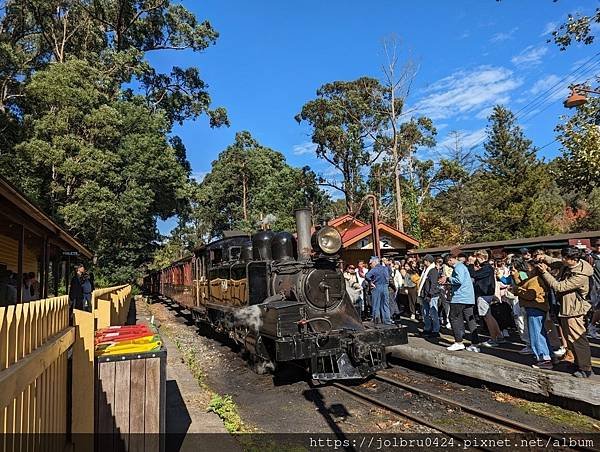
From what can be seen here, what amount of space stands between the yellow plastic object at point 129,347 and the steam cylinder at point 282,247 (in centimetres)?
448

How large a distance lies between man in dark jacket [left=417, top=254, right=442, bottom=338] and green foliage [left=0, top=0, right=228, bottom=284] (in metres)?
12.7

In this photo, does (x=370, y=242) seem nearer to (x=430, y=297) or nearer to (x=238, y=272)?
(x=430, y=297)

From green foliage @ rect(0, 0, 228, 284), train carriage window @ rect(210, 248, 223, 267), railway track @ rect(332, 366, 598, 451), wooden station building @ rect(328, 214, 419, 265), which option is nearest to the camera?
railway track @ rect(332, 366, 598, 451)

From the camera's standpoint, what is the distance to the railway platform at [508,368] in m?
5.46

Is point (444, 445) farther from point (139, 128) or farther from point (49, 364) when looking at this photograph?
point (139, 128)

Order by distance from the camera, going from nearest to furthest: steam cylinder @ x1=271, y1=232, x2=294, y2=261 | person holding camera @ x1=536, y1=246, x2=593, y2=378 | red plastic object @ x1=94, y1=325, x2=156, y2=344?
1. red plastic object @ x1=94, y1=325, x2=156, y2=344
2. person holding camera @ x1=536, y1=246, x2=593, y2=378
3. steam cylinder @ x1=271, y1=232, x2=294, y2=261

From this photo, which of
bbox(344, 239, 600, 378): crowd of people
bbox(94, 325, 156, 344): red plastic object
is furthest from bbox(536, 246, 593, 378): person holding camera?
bbox(94, 325, 156, 344): red plastic object

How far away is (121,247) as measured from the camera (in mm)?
20156

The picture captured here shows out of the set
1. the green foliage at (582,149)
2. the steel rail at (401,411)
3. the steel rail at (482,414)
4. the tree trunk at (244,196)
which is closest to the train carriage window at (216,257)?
the steel rail at (401,411)

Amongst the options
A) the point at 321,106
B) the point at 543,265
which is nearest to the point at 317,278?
the point at 543,265

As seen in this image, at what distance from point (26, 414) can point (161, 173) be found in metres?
19.8

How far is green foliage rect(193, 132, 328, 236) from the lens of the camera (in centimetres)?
3853

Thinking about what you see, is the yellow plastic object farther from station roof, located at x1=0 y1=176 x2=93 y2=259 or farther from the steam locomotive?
the steam locomotive

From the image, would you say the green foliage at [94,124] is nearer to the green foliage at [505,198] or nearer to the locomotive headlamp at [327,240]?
the locomotive headlamp at [327,240]
